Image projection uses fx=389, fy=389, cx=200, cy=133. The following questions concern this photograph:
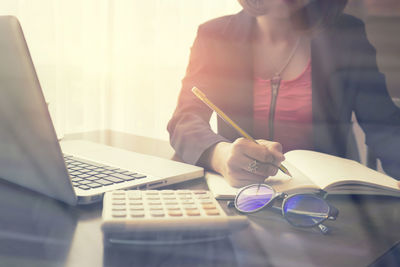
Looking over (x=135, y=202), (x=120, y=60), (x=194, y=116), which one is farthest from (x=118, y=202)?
(x=120, y=60)

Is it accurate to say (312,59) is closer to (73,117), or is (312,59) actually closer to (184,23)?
(184,23)

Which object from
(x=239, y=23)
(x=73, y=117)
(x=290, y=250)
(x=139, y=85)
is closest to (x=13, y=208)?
(x=290, y=250)

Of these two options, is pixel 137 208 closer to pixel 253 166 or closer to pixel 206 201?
pixel 206 201

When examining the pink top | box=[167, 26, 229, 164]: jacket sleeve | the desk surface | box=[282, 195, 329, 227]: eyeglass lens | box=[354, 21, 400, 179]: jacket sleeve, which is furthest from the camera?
the pink top

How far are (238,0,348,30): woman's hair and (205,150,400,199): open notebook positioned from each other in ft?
2.01

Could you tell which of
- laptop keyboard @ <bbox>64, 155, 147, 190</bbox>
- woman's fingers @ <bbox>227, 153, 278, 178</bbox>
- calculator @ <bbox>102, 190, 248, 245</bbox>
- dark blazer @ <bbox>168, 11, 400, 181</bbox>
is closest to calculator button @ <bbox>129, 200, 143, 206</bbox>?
calculator @ <bbox>102, 190, 248, 245</bbox>

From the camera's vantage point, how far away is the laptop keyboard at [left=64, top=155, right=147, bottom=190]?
1.77 ft

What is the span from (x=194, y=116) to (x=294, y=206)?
0.50 m

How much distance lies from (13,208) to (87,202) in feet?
0.29

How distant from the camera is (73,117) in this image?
213cm

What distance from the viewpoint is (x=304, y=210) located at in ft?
1.56

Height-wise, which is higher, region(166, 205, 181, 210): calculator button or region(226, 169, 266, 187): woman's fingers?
region(166, 205, 181, 210): calculator button

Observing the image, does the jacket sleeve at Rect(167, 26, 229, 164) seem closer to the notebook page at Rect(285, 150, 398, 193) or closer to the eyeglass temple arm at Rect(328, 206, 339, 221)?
the notebook page at Rect(285, 150, 398, 193)

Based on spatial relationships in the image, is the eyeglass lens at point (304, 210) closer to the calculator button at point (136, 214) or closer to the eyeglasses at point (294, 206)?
the eyeglasses at point (294, 206)
